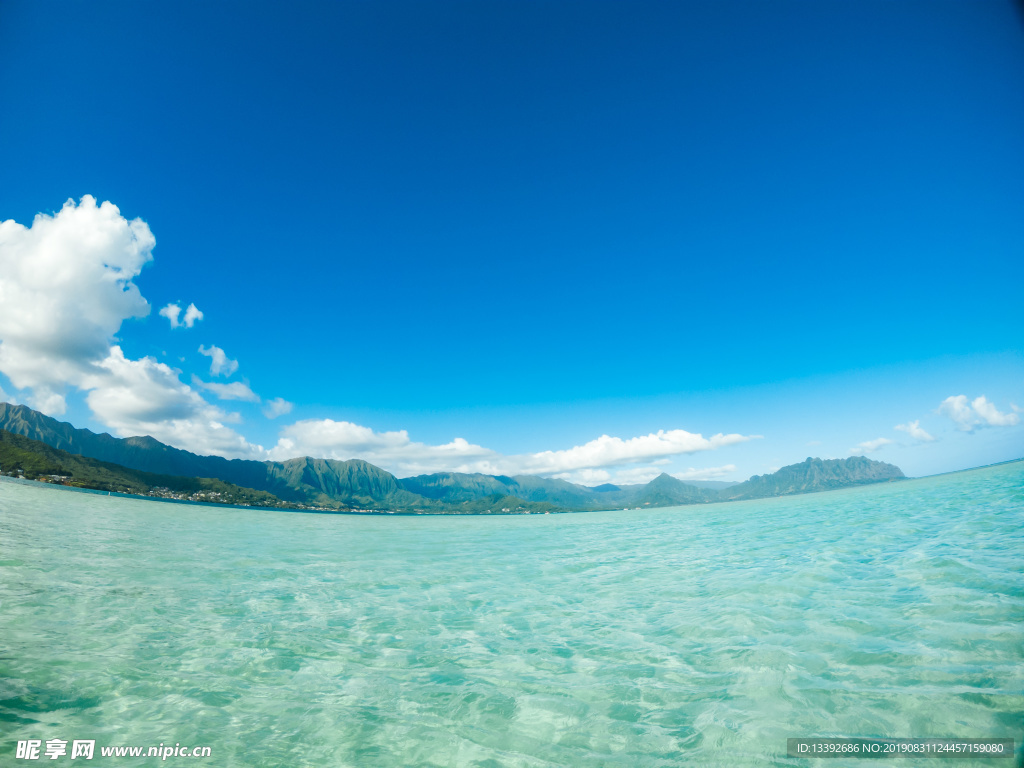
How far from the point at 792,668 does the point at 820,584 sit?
7.98 m

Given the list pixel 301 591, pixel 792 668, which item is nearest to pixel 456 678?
pixel 792 668

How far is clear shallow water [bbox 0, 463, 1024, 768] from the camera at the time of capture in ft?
20.2

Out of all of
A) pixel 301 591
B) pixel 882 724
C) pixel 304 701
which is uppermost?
pixel 882 724

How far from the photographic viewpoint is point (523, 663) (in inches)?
363

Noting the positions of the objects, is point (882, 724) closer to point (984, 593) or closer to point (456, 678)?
point (456, 678)

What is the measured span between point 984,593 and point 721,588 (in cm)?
674

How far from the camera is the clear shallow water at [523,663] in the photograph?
6.15 m

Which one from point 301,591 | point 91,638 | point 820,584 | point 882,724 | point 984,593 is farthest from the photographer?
point 301,591

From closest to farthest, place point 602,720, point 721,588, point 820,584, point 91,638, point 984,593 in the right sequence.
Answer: point 602,720
point 91,638
point 984,593
point 820,584
point 721,588

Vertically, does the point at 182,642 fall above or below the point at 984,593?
below

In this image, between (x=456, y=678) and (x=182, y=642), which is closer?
(x=456, y=678)

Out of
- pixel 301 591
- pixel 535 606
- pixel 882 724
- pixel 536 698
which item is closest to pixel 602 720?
pixel 536 698

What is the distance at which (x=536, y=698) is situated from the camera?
7562 mm

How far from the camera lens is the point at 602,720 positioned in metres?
6.78
